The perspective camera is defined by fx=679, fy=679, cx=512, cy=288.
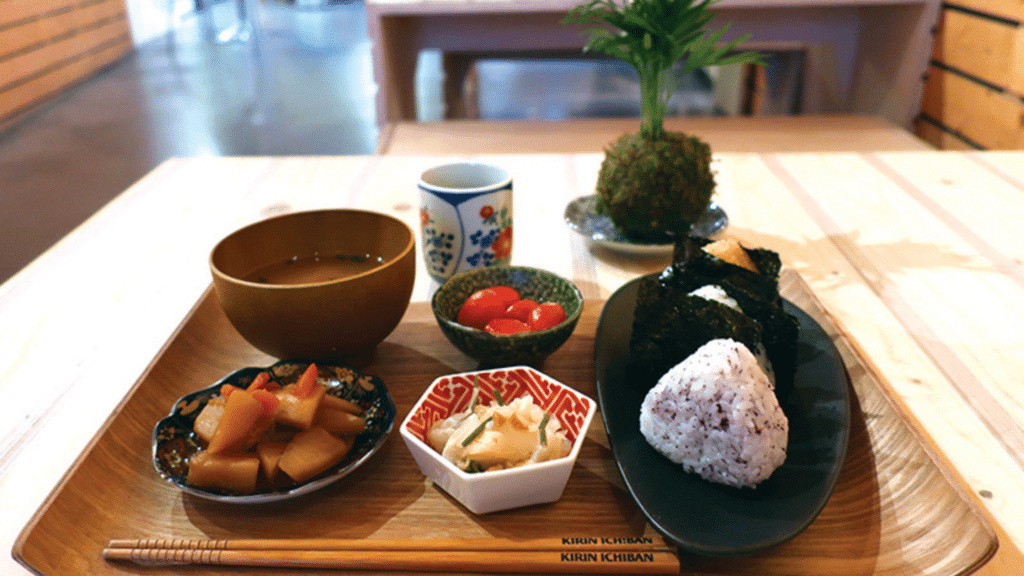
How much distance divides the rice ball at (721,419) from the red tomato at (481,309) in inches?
10.0

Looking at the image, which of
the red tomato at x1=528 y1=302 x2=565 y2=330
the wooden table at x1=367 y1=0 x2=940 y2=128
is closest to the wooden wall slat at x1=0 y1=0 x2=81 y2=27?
the wooden table at x1=367 y1=0 x2=940 y2=128

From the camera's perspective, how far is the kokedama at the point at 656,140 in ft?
3.52

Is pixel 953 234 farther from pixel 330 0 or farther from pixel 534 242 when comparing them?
pixel 330 0

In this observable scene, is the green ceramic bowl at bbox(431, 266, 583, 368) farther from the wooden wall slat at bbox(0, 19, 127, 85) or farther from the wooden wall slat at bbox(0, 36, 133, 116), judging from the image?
the wooden wall slat at bbox(0, 36, 133, 116)

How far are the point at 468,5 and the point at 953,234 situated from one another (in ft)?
6.40

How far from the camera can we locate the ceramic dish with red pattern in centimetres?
60

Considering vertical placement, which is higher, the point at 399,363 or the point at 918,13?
the point at 918,13

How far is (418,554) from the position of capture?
0.57 m

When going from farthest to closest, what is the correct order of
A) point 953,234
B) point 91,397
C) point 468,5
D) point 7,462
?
point 468,5 < point 953,234 < point 91,397 < point 7,462

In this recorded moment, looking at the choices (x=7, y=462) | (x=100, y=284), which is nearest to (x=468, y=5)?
(x=100, y=284)

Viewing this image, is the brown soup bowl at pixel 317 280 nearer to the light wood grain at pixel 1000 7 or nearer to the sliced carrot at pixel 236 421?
the sliced carrot at pixel 236 421

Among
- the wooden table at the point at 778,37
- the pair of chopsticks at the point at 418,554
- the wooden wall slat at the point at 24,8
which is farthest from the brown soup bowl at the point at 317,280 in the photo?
the wooden wall slat at the point at 24,8

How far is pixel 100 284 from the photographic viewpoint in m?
1.13

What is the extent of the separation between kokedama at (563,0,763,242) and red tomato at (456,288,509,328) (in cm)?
37
